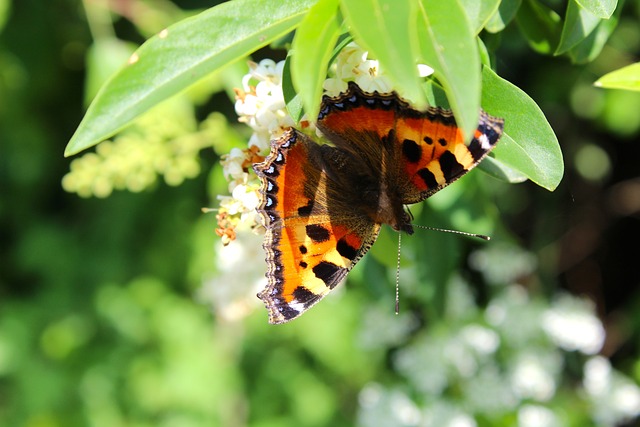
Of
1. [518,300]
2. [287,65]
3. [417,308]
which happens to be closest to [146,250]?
[417,308]

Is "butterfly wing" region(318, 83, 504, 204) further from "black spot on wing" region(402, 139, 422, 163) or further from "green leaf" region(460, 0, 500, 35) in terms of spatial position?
"green leaf" region(460, 0, 500, 35)

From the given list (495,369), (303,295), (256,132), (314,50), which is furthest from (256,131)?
(495,369)

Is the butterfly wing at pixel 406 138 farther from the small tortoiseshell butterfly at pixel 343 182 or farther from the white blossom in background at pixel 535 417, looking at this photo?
the white blossom in background at pixel 535 417

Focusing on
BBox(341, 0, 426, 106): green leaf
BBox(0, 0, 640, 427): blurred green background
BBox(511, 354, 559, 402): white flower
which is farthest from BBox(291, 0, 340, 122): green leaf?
BBox(511, 354, 559, 402): white flower

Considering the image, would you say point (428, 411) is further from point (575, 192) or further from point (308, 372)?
point (575, 192)

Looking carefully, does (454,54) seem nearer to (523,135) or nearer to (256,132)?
(523,135)

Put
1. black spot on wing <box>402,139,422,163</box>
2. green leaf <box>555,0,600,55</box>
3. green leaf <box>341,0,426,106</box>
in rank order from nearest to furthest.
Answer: green leaf <box>341,0,426,106</box> → green leaf <box>555,0,600,55</box> → black spot on wing <box>402,139,422,163</box>
